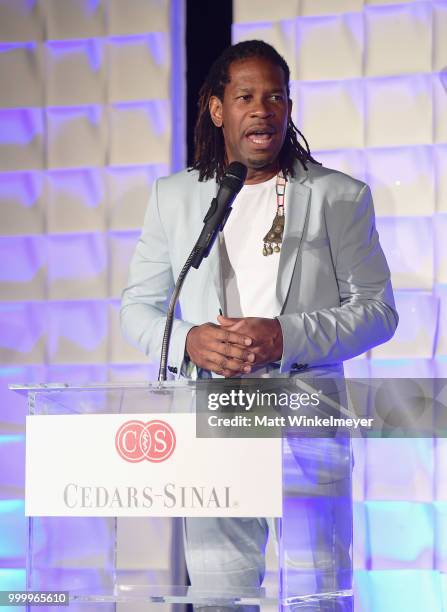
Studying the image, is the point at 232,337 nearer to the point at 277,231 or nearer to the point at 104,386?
the point at 104,386

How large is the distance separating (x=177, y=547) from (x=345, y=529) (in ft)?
1.04

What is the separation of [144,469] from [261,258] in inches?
28.8

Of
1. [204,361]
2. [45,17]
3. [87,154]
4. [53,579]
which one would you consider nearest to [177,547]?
[53,579]

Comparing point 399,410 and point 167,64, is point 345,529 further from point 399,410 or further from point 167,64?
point 167,64

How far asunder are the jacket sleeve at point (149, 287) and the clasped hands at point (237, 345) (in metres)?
0.29

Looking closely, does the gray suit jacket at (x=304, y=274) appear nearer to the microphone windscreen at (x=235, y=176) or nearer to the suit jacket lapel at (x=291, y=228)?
the suit jacket lapel at (x=291, y=228)

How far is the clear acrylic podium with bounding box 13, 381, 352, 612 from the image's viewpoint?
170 centimetres

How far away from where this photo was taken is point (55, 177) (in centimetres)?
359

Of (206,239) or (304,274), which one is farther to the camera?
(304,274)

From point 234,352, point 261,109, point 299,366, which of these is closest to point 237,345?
point 234,352

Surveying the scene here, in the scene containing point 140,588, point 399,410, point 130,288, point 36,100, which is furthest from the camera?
point 36,100

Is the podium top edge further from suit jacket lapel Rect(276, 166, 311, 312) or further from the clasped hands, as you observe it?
suit jacket lapel Rect(276, 166, 311, 312)

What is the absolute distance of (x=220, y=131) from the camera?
2.68 m

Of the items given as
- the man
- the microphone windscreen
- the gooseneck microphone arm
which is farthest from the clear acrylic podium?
the microphone windscreen
